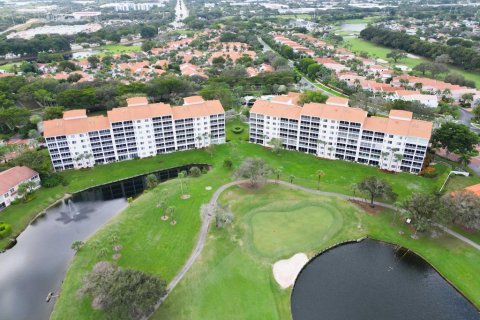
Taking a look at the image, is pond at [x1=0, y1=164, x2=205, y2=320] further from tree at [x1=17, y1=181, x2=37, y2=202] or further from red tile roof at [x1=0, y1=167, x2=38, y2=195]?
red tile roof at [x1=0, y1=167, x2=38, y2=195]

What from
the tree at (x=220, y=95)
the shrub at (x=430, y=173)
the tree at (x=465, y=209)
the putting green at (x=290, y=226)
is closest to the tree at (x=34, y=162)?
the putting green at (x=290, y=226)

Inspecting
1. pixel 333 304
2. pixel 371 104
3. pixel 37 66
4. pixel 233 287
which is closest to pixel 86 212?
pixel 233 287

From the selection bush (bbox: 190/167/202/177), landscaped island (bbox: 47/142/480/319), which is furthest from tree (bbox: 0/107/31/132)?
bush (bbox: 190/167/202/177)

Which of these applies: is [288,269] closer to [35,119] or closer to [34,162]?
[34,162]

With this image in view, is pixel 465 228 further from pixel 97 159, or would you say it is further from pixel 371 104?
pixel 97 159

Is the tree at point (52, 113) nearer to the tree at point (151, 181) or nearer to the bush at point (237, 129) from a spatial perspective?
the tree at point (151, 181)
